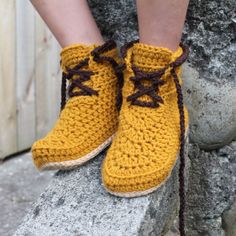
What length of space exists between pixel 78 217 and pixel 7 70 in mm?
1272

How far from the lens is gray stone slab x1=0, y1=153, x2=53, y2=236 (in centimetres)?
214

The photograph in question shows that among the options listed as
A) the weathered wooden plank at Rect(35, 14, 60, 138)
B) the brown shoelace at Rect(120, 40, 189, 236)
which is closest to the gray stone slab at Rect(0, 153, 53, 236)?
the weathered wooden plank at Rect(35, 14, 60, 138)

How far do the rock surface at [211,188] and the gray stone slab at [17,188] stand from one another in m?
0.76

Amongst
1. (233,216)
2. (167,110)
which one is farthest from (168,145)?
(233,216)

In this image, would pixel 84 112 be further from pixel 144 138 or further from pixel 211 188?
pixel 211 188

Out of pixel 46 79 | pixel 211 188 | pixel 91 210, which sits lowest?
pixel 46 79

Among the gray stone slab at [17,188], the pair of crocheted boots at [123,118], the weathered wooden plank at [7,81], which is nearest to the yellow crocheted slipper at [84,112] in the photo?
the pair of crocheted boots at [123,118]

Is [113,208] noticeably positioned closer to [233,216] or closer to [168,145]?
[168,145]

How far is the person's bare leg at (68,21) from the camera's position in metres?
1.35

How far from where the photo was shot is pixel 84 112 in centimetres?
130

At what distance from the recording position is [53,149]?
124cm

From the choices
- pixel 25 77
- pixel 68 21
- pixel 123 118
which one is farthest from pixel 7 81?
pixel 123 118

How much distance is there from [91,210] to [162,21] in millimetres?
386

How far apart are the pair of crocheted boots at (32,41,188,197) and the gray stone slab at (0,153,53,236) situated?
889mm
